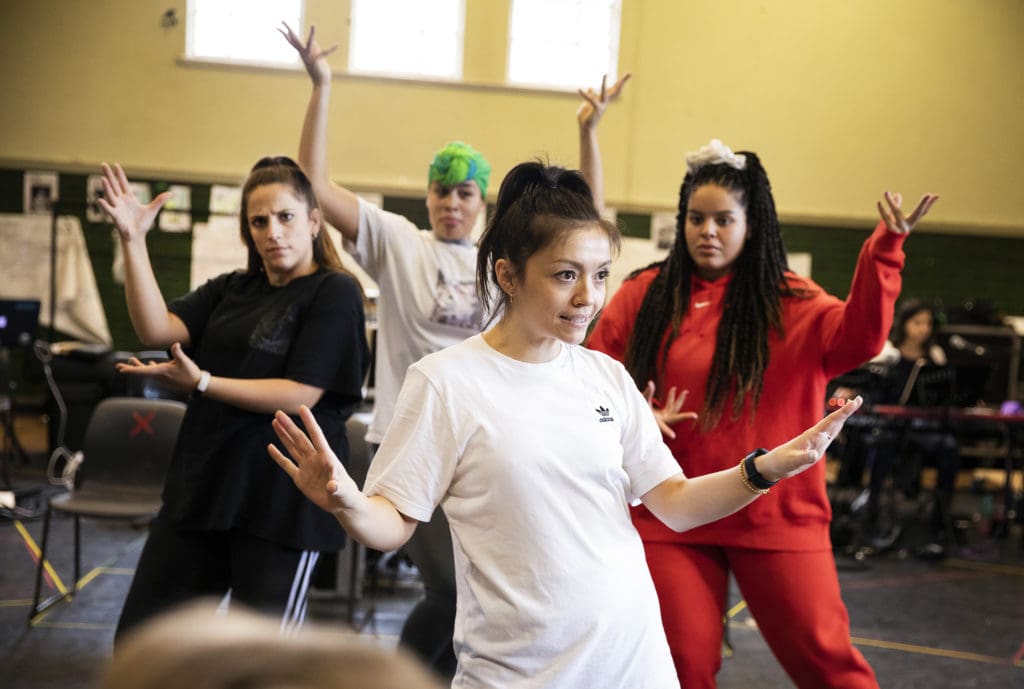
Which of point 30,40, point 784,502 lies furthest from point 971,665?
point 30,40

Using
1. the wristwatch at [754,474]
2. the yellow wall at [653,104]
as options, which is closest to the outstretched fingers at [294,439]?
the wristwatch at [754,474]

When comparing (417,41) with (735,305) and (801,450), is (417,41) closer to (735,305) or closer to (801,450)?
(735,305)

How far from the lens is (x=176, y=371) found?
2.53m

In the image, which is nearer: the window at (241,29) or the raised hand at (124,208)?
the raised hand at (124,208)

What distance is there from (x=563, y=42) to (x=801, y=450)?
414 inches

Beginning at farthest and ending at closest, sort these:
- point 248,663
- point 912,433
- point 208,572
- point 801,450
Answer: point 912,433 < point 208,572 < point 801,450 < point 248,663

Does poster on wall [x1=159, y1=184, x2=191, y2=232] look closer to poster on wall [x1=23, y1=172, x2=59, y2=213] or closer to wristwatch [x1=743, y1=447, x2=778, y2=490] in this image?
poster on wall [x1=23, y1=172, x2=59, y2=213]

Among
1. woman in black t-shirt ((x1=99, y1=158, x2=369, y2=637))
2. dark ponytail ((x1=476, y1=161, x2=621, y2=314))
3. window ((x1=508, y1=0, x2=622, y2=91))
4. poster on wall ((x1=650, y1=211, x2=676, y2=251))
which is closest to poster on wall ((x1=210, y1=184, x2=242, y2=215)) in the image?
window ((x1=508, y1=0, x2=622, y2=91))

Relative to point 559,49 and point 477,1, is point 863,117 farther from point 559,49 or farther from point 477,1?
point 477,1

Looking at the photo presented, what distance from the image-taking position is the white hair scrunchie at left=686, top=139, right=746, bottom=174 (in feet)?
9.07

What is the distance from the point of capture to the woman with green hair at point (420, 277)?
3020 millimetres

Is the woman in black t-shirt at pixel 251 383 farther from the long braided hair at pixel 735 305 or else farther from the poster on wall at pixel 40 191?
the poster on wall at pixel 40 191

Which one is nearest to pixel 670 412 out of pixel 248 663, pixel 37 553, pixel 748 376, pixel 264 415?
pixel 748 376

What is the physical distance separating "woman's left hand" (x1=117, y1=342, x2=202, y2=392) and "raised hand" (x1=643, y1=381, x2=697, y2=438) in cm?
109
